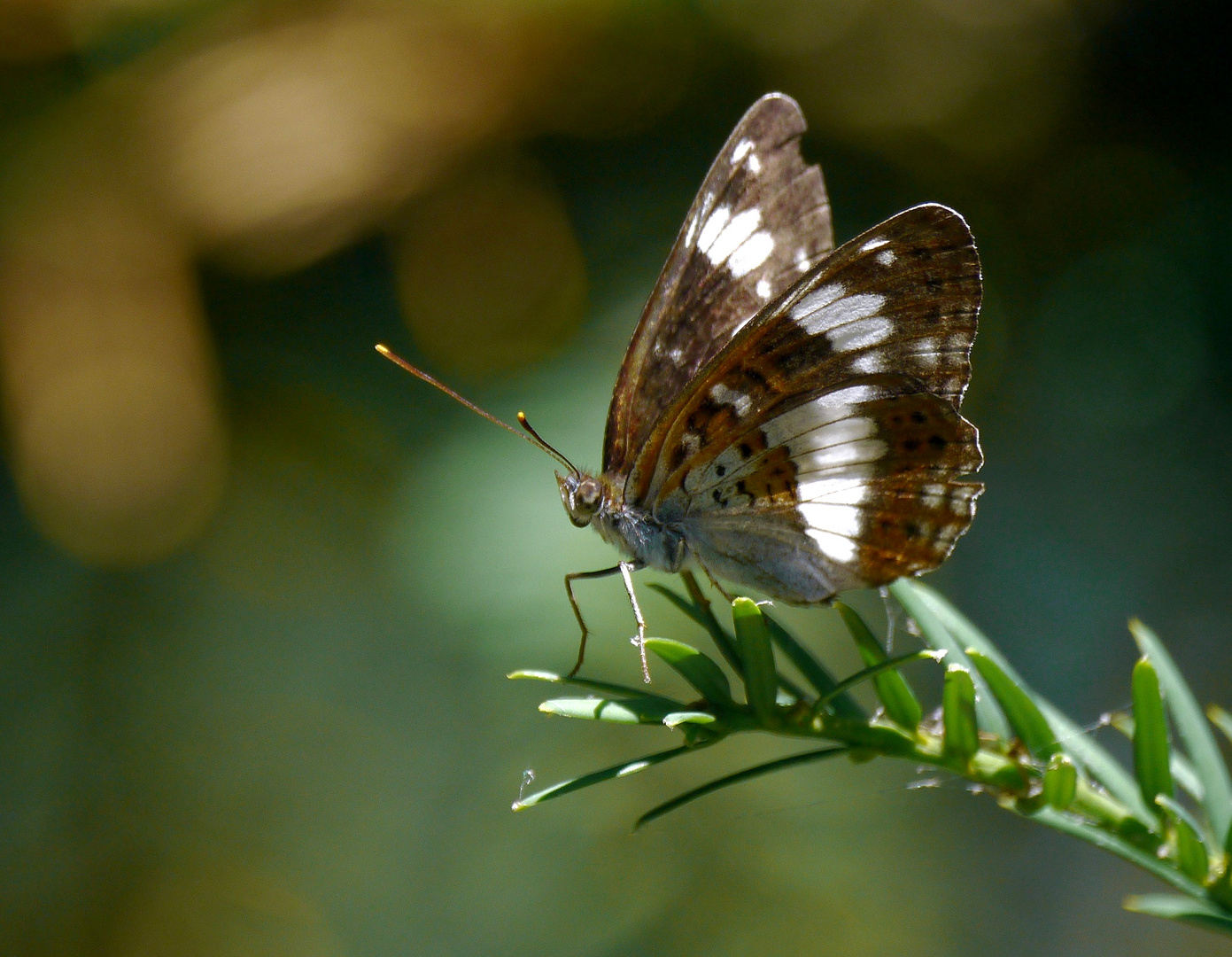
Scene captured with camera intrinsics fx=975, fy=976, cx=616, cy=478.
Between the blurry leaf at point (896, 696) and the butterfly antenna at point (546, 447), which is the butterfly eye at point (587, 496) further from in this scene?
the blurry leaf at point (896, 696)

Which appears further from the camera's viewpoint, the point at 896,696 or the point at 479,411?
the point at 479,411

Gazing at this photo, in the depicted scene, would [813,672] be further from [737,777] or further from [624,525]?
[624,525]

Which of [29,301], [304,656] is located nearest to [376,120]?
[29,301]

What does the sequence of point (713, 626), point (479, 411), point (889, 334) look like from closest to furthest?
point (713, 626) < point (889, 334) < point (479, 411)

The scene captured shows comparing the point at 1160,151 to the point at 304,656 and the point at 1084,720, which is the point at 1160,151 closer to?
the point at 1084,720

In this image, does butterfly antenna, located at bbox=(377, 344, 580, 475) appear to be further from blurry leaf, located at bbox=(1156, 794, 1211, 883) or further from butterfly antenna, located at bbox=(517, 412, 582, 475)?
blurry leaf, located at bbox=(1156, 794, 1211, 883)

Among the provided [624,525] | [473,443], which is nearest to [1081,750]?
[624,525]
